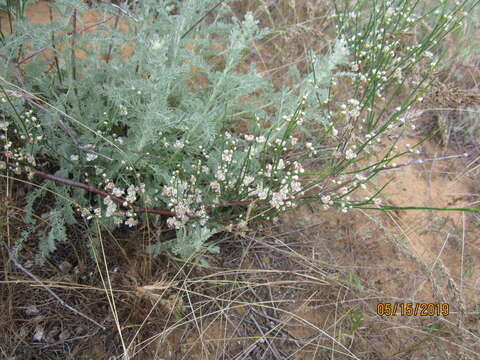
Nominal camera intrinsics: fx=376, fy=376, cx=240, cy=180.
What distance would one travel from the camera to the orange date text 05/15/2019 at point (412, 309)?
2385mm

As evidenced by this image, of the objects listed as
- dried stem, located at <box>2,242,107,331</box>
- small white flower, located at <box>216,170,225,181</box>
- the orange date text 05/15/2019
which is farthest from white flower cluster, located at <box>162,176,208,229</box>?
the orange date text 05/15/2019

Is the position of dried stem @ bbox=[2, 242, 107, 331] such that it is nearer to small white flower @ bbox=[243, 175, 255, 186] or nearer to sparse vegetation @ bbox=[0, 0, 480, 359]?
sparse vegetation @ bbox=[0, 0, 480, 359]

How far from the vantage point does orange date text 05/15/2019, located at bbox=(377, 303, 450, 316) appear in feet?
7.82

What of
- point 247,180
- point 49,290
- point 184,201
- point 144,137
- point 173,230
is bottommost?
point 49,290

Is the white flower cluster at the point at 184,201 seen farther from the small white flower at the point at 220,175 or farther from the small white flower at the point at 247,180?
the small white flower at the point at 247,180

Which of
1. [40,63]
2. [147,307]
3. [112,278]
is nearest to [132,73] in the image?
[40,63]

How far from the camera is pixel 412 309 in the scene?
2439mm

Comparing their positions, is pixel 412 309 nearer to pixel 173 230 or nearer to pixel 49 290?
pixel 173 230

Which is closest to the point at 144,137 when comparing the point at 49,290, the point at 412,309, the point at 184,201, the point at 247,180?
the point at 184,201

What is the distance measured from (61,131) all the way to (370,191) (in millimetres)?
2353

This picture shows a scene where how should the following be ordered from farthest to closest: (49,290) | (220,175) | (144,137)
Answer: (220,175), (144,137), (49,290)

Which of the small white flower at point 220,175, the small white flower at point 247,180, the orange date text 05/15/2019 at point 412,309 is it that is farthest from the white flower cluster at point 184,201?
the orange date text 05/15/2019 at point 412,309

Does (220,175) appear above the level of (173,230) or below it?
above

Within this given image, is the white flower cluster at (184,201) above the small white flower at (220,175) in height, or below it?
below
